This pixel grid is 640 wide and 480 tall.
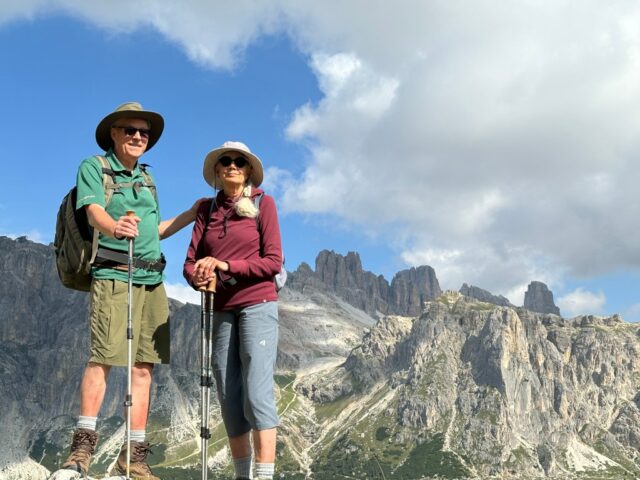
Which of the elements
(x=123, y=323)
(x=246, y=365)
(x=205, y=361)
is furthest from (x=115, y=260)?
(x=246, y=365)

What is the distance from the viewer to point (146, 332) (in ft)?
36.1

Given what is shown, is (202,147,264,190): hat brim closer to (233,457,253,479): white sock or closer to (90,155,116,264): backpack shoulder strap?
(90,155,116,264): backpack shoulder strap

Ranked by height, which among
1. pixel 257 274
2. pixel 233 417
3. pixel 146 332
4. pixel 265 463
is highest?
pixel 257 274

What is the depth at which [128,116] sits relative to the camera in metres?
11.3

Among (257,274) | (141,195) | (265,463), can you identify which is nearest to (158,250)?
(141,195)

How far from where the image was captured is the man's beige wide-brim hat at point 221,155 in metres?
10.9

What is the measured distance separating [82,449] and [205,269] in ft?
10.8

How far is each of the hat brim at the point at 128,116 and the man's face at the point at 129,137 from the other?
99mm

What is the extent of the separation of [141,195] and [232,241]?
179cm

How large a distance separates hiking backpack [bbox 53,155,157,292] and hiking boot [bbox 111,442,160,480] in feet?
9.12

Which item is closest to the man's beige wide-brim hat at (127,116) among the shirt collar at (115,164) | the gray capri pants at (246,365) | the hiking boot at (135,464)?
the shirt collar at (115,164)

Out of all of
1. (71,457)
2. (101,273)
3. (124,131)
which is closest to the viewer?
Answer: (71,457)

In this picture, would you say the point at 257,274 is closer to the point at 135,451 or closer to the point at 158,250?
the point at 158,250

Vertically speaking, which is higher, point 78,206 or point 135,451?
point 78,206
